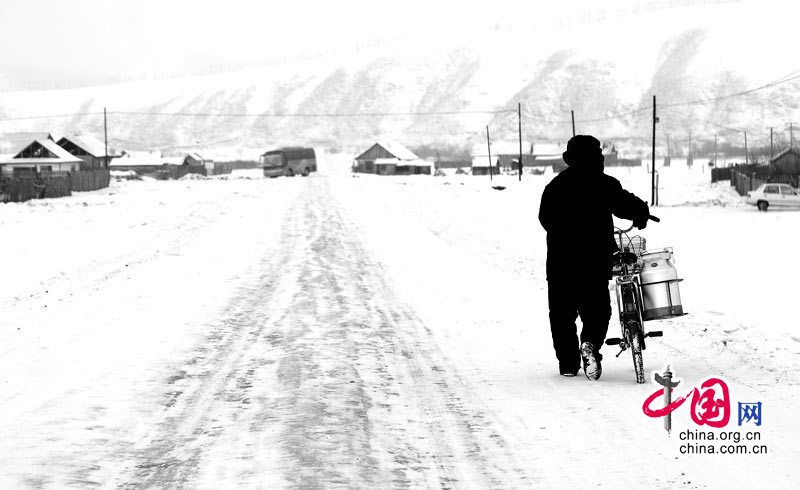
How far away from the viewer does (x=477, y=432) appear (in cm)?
551

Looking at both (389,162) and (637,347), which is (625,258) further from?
(389,162)

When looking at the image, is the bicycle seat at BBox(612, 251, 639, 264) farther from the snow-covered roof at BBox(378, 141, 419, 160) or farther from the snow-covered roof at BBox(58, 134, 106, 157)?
the snow-covered roof at BBox(378, 141, 419, 160)

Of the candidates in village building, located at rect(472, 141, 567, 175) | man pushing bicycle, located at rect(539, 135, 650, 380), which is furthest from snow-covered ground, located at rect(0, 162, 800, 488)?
village building, located at rect(472, 141, 567, 175)

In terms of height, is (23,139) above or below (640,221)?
above

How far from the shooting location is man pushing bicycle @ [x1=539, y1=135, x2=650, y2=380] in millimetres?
6730

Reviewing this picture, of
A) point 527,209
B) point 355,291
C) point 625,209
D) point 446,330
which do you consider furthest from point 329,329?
point 527,209

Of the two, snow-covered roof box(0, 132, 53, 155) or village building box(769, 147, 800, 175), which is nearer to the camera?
village building box(769, 147, 800, 175)

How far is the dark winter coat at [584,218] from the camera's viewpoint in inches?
265

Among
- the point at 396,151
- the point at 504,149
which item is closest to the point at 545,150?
the point at 504,149

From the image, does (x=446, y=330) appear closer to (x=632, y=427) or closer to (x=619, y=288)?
(x=619, y=288)

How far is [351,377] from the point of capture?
23.1ft

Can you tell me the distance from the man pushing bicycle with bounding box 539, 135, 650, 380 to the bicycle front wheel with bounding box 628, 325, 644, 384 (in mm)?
209

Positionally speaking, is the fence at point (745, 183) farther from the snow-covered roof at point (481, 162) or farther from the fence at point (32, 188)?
the snow-covered roof at point (481, 162)

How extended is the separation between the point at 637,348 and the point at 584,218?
1044mm
